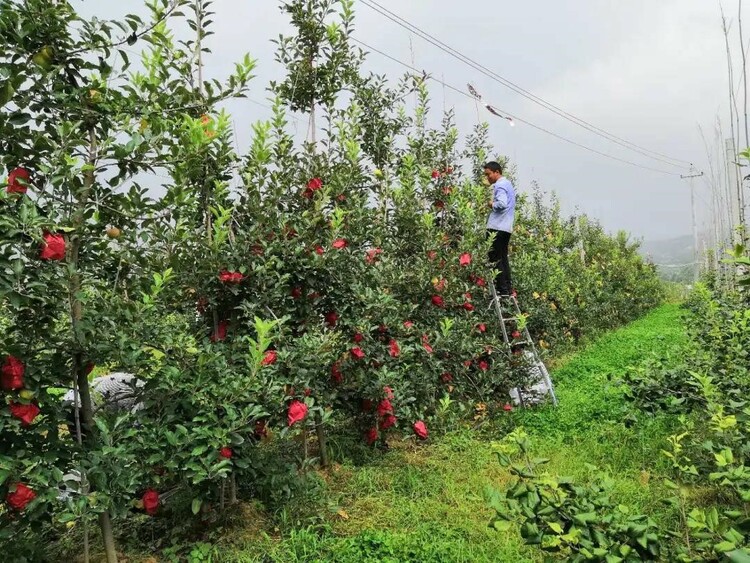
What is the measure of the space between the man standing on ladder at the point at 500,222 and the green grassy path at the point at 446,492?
1279 mm

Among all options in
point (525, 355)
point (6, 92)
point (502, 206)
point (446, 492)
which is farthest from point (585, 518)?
point (502, 206)

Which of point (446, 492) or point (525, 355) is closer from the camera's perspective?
point (446, 492)

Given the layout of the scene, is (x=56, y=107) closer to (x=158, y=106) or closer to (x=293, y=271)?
(x=158, y=106)

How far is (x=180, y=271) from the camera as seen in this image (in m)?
2.57

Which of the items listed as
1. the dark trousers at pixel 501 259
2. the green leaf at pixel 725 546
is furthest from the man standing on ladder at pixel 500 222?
the green leaf at pixel 725 546

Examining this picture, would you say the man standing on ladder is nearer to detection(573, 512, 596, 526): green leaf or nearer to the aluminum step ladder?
the aluminum step ladder

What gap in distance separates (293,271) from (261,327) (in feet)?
2.16

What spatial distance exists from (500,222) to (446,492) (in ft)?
8.99

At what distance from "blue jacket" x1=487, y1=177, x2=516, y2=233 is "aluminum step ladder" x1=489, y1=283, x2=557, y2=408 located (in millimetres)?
586

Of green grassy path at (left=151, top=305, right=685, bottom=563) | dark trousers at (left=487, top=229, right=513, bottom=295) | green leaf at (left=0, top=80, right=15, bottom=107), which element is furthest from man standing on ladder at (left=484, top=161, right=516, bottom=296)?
green leaf at (left=0, top=80, right=15, bottom=107)

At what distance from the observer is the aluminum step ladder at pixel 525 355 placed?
187 inches

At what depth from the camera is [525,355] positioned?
15.9ft

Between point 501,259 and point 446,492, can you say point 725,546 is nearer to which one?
point 446,492

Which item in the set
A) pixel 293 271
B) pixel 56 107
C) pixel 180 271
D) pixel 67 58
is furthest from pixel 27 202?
pixel 293 271
